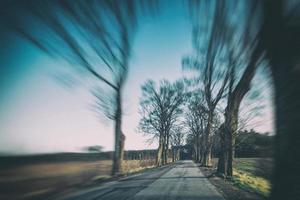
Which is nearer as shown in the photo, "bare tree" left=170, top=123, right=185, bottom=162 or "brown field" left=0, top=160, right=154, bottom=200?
"brown field" left=0, top=160, right=154, bottom=200

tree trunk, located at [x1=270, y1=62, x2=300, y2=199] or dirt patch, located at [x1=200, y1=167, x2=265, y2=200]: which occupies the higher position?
tree trunk, located at [x1=270, y1=62, x2=300, y2=199]

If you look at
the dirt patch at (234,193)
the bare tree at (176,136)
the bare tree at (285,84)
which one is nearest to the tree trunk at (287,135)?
the bare tree at (285,84)

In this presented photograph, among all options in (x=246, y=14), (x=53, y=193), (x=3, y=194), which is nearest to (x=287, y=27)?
(x=246, y=14)

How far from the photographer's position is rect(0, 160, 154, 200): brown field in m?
8.28

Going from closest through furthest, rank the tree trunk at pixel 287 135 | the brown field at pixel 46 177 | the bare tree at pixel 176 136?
the tree trunk at pixel 287 135 → the brown field at pixel 46 177 → the bare tree at pixel 176 136

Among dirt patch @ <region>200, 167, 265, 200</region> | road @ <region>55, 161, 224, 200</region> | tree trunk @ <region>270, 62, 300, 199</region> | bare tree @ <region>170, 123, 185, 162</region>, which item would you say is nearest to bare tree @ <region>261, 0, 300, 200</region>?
tree trunk @ <region>270, 62, 300, 199</region>

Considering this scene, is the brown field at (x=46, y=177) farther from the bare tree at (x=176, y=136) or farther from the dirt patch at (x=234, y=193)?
the bare tree at (x=176, y=136)

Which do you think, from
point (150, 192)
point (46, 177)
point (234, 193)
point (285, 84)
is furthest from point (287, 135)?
point (46, 177)

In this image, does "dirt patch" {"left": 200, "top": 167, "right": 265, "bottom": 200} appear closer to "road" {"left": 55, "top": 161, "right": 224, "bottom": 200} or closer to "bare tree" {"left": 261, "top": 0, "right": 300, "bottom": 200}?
"road" {"left": 55, "top": 161, "right": 224, "bottom": 200}

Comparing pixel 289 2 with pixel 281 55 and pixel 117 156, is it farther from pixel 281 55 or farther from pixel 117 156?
pixel 117 156

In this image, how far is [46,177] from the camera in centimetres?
1202

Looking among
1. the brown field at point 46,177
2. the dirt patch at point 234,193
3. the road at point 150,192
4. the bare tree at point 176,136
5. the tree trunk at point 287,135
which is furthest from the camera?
the bare tree at point 176,136

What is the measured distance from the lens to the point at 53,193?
12.3 m

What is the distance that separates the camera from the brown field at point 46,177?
8281mm
